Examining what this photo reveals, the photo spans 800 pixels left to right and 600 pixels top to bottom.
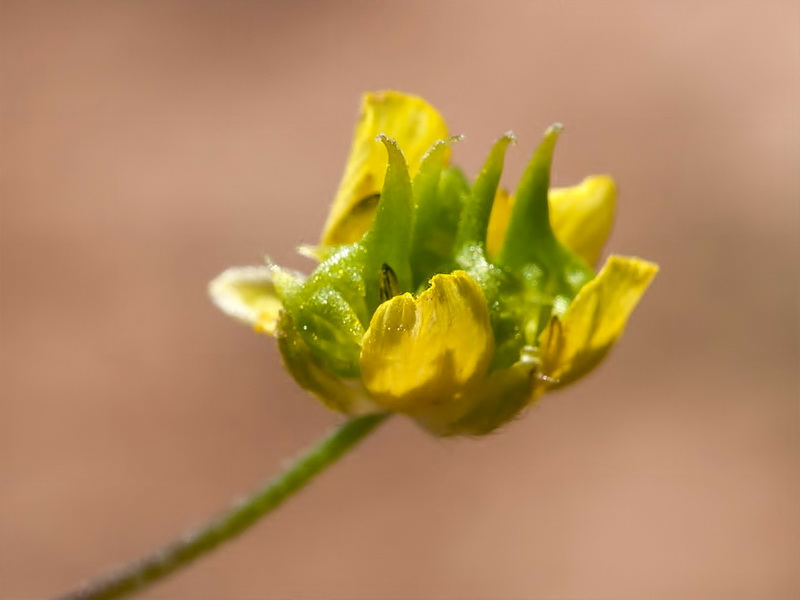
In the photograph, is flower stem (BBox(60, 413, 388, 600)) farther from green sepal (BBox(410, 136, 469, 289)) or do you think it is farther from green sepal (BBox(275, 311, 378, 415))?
green sepal (BBox(410, 136, 469, 289))

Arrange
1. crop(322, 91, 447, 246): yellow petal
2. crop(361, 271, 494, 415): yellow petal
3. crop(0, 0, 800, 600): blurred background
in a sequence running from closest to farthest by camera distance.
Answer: crop(361, 271, 494, 415): yellow petal, crop(322, 91, 447, 246): yellow petal, crop(0, 0, 800, 600): blurred background

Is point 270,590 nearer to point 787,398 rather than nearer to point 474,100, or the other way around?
point 787,398

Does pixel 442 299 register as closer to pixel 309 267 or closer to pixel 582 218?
pixel 582 218

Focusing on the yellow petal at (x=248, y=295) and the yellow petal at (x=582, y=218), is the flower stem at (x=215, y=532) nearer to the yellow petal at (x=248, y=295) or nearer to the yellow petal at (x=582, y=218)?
the yellow petal at (x=248, y=295)

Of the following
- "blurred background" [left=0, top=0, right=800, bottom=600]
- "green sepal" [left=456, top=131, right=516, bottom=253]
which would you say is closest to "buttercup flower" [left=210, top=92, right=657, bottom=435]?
"green sepal" [left=456, top=131, right=516, bottom=253]

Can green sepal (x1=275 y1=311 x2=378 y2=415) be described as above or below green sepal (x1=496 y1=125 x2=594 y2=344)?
below

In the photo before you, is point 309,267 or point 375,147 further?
point 309,267

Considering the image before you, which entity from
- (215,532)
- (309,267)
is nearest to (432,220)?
(215,532)

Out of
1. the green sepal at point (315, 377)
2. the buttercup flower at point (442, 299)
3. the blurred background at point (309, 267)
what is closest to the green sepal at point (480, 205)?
the buttercup flower at point (442, 299)
